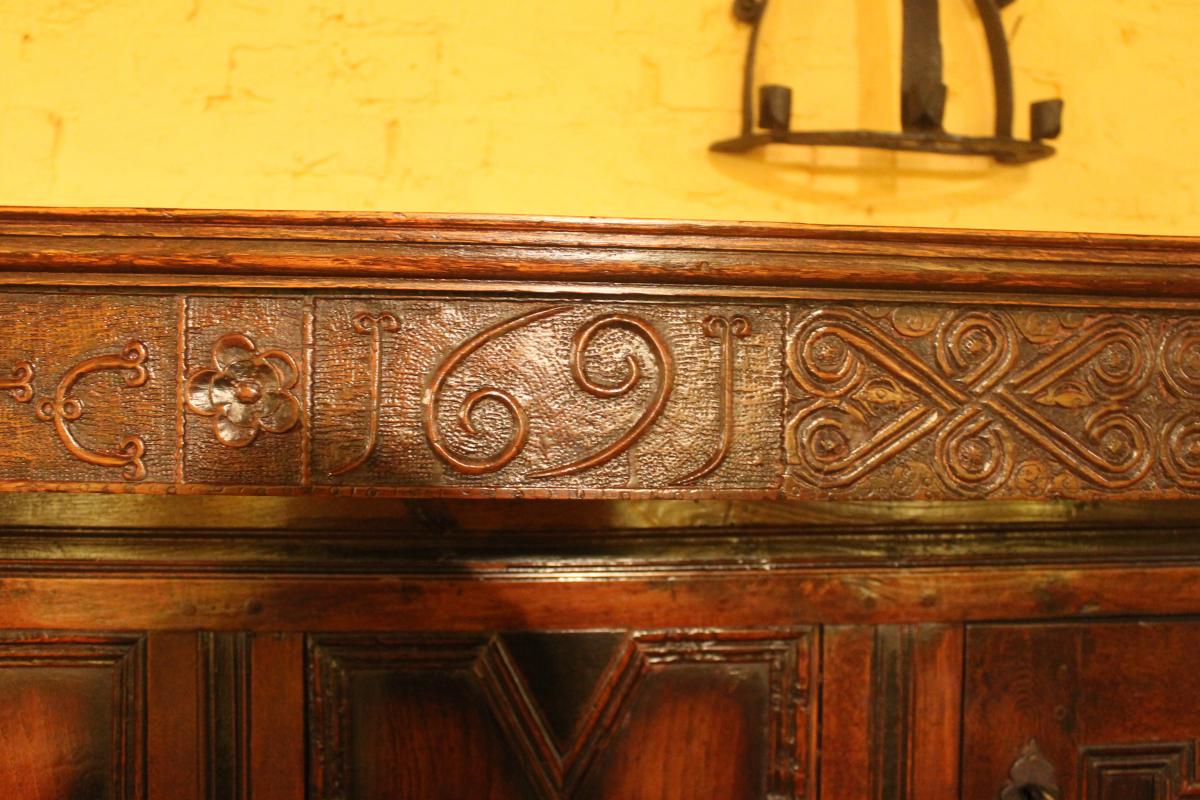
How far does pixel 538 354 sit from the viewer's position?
2.20 ft

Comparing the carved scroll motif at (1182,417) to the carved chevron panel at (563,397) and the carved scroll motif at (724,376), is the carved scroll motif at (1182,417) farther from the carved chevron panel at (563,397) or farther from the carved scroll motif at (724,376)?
the carved scroll motif at (724,376)

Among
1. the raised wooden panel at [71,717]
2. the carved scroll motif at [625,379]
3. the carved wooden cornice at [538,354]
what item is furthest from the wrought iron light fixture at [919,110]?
the raised wooden panel at [71,717]

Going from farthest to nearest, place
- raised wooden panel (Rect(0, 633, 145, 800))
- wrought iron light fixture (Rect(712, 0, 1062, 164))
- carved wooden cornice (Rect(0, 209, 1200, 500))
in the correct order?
wrought iron light fixture (Rect(712, 0, 1062, 164)), raised wooden panel (Rect(0, 633, 145, 800)), carved wooden cornice (Rect(0, 209, 1200, 500))

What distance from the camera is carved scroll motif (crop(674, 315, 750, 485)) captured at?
680mm

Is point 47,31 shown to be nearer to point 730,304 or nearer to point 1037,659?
point 730,304

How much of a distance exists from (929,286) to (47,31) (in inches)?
50.2

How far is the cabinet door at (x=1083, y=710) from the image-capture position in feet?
2.78

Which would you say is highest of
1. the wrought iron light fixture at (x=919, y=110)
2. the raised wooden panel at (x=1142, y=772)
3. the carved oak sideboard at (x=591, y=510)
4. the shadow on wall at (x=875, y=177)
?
the wrought iron light fixture at (x=919, y=110)

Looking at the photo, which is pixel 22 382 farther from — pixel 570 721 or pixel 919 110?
pixel 919 110

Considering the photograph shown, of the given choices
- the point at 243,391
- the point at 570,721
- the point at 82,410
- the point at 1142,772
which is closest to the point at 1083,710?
the point at 1142,772

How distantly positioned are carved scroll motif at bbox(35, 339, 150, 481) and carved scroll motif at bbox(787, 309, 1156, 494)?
0.58 metres

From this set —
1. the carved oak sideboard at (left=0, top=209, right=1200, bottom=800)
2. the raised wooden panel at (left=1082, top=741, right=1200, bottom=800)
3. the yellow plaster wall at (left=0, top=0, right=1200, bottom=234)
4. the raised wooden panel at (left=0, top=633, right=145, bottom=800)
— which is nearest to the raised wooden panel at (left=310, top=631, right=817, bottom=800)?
the carved oak sideboard at (left=0, top=209, right=1200, bottom=800)

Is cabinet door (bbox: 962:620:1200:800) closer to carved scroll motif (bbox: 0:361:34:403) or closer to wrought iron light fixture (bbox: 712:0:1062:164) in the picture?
wrought iron light fixture (bbox: 712:0:1062:164)

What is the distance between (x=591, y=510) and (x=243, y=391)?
38cm
